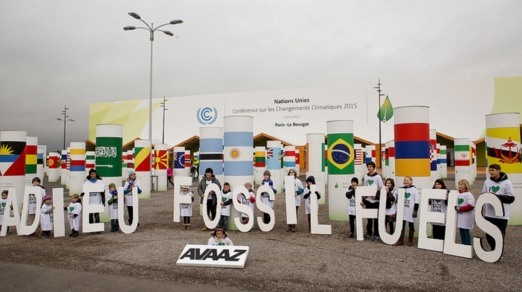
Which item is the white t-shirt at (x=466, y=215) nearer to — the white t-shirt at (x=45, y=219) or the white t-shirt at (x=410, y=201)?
the white t-shirt at (x=410, y=201)

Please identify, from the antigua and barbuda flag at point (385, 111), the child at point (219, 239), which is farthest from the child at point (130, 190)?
the antigua and barbuda flag at point (385, 111)

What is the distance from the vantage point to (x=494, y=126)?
11.1 m

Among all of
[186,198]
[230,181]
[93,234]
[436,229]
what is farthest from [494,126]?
[93,234]

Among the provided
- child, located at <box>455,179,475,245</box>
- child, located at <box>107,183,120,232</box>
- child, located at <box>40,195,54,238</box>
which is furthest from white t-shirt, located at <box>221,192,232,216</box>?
child, located at <box>455,179,475,245</box>

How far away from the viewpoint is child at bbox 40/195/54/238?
9.88 meters

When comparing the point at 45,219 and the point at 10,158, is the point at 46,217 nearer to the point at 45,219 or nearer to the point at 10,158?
the point at 45,219

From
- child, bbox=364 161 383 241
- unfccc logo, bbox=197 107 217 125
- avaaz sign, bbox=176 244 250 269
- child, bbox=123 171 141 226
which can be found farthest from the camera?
unfccc logo, bbox=197 107 217 125

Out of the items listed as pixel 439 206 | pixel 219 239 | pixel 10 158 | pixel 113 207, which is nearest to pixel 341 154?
pixel 439 206

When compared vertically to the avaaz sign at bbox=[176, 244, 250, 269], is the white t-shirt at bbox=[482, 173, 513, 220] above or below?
above

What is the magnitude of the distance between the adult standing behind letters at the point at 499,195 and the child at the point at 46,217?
10612mm

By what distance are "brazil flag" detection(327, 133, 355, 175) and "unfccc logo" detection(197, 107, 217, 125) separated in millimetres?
31522

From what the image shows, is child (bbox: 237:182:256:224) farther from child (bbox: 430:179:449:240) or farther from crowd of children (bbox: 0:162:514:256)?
child (bbox: 430:179:449:240)

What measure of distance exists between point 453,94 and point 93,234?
3454cm

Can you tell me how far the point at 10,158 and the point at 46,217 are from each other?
11.2ft
